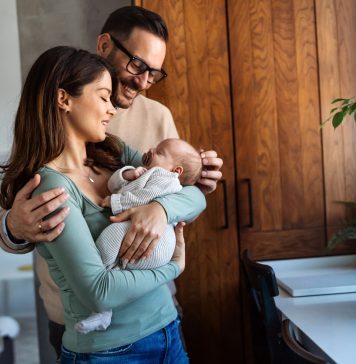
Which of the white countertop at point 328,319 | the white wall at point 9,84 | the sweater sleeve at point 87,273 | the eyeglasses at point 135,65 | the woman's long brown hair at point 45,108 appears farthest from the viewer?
the white wall at point 9,84

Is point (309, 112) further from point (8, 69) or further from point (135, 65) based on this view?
point (8, 69)

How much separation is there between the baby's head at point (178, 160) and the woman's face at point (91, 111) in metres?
0.27

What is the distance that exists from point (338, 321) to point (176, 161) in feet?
Answer: 2.57

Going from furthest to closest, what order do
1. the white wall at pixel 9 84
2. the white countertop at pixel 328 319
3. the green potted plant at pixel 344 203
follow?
the white wall at pixel 9 84, the green potted plant at pixel 344 203, the white countertop at pixel 328 319

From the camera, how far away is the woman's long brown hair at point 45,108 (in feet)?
3.72

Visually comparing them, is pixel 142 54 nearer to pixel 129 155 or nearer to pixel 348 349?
pixel 129 155

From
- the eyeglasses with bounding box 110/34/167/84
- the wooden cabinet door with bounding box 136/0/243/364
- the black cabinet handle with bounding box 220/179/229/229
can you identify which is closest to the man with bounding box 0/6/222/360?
the eyeglasses with bounding box 110/34/167/84

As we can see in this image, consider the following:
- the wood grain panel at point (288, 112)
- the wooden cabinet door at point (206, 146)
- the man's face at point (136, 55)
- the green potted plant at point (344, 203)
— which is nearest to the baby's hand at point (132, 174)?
the man's face at point (136, 55)

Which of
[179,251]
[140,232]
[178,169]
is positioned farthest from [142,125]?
[140,232]

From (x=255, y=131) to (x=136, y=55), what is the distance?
38.4 inches

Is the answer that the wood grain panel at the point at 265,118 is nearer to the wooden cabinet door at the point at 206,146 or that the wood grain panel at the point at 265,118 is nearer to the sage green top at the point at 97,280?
the wooden cabinet door at the point at 206,146

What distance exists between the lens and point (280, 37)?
244cm

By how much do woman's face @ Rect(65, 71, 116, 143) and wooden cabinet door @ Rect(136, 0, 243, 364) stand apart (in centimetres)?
119

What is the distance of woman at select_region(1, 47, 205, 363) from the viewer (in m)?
1.08
